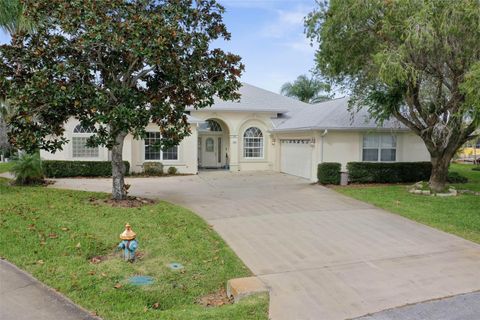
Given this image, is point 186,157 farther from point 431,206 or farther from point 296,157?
point 431,206

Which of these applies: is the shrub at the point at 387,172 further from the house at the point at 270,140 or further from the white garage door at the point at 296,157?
the white garage door at the point at 296,157

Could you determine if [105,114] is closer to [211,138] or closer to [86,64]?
[86,64]

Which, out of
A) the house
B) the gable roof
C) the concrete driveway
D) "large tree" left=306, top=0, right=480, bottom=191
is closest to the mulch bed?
the concrete driveway

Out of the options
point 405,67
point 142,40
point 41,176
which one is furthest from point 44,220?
point 405,67

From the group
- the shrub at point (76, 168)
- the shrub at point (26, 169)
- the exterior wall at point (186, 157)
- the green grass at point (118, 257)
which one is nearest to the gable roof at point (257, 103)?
the exterior wall at point (186, 157)

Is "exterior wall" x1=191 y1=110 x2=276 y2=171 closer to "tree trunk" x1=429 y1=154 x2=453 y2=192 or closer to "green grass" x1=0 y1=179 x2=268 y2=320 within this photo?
"tree trunk" x1=429 y1=154 x2=453 y2=192

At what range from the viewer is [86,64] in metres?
10.1

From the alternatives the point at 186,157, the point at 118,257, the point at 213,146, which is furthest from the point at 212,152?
the point at 118,257

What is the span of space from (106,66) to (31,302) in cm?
747

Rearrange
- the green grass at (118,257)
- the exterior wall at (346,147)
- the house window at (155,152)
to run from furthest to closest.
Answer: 1. the house window at (155,152)
2. the exterior wall at (346,147)
3. the green grass at (118,257)

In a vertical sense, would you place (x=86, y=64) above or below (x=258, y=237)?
above

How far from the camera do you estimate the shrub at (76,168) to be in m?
18.2

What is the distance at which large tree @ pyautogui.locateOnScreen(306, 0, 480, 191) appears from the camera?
11.0 metres

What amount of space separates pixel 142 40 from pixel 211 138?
15.9 meters
